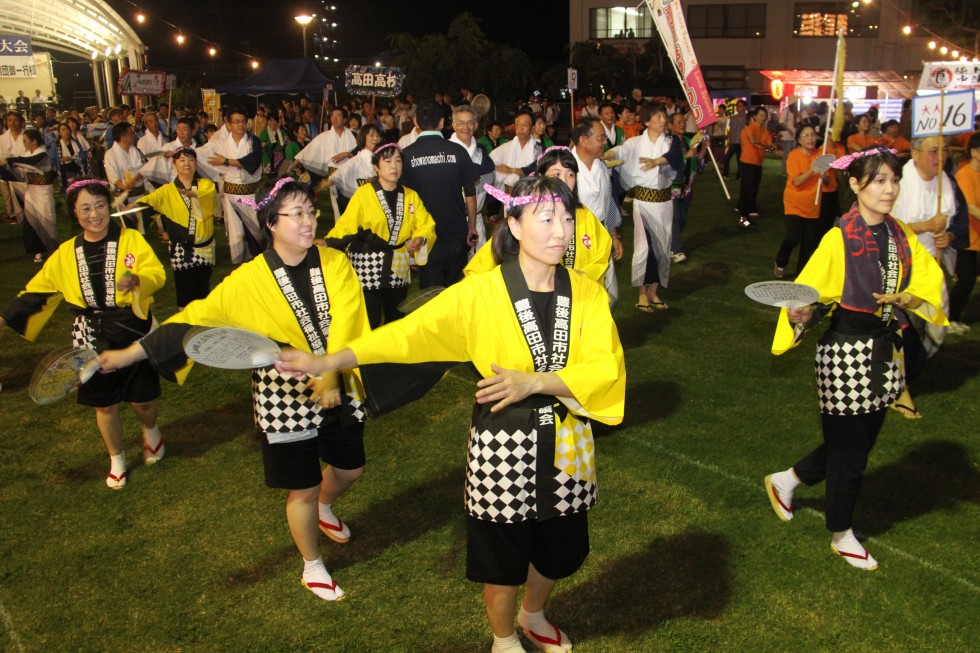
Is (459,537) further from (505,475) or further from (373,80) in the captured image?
(373,80)

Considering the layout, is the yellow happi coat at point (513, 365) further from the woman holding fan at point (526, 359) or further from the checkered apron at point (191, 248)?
the checkered apron at point (191, 248)

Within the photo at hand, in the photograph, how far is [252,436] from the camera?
6.02m

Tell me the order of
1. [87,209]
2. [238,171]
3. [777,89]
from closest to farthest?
[87,209] < [238,171] < [777,89]

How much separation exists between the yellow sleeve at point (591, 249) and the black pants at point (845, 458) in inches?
72.1

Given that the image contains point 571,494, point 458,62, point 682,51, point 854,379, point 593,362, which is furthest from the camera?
point 458,62

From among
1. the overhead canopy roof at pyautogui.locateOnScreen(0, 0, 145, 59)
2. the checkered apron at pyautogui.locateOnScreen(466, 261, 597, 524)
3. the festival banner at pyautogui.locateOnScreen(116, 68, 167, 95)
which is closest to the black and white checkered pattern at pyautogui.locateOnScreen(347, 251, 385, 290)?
the checkered apron at pyautogui.locateOnScreen(466, 261, 597, 524)

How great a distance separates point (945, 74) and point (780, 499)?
422 centimetres

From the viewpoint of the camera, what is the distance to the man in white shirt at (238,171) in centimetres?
1071

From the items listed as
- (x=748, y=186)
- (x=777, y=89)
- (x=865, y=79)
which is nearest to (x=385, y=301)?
(x=748, y=186)

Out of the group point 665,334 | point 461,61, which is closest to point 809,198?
point 665,334

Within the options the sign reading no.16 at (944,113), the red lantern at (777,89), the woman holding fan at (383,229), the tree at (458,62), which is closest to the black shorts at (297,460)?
the woman holding fan at (383,229)

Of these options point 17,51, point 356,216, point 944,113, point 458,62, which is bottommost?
point 356,216

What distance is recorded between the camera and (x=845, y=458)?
409cm

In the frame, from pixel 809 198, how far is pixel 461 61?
21082 millimetres
